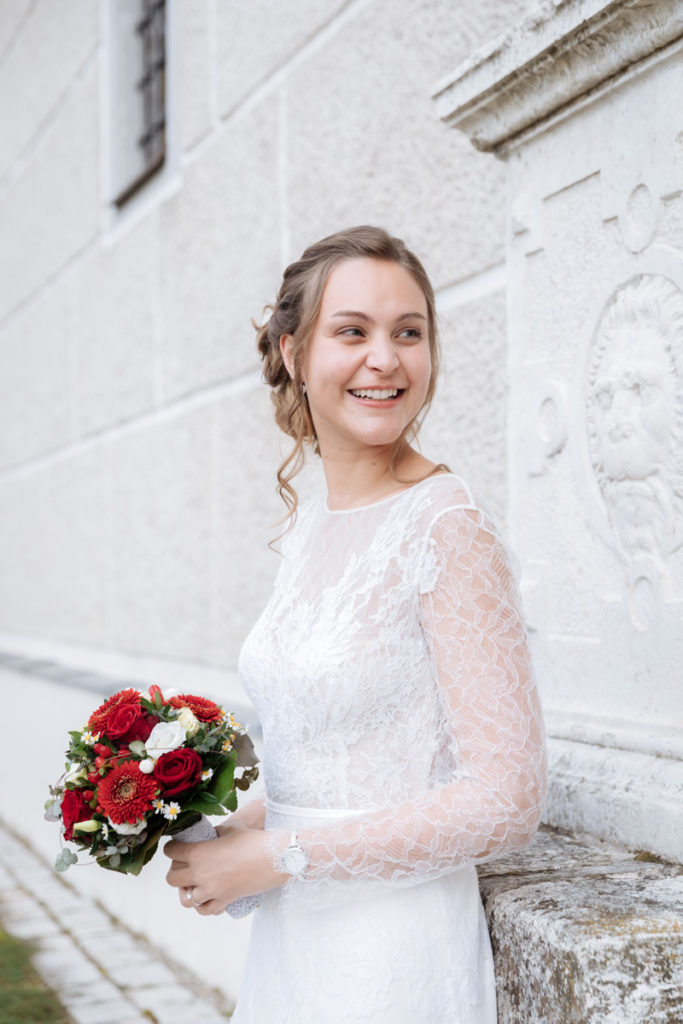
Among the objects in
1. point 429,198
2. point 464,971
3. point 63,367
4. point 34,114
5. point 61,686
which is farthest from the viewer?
point 34,114

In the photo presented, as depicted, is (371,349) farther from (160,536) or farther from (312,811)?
(160,536)

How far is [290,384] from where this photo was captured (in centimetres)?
229

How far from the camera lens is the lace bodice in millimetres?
1676

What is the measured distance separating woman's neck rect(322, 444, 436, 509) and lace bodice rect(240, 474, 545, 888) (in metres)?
0.04

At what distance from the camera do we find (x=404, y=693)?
1.85 meters

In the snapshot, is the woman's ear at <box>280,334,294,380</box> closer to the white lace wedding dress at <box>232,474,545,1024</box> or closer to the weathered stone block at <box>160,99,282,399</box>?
the white lace wedding dress at <box>232,474,545,1024</box>

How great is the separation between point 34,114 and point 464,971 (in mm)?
7010

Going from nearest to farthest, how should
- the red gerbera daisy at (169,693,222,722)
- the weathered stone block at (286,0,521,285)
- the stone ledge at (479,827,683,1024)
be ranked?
the stone ledge at (479,827,683,1024) < the red gerbera daisy at (169,693,222,722) < the weathered stone block at (286,0,521,285)

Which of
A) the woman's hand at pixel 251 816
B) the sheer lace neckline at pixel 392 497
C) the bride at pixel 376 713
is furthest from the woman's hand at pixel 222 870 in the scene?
the sheer lace neckline at pixel 392 497

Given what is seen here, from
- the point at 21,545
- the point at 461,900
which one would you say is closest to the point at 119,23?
the point at 21,545

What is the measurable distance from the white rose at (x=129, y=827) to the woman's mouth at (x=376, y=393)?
81 centimetres

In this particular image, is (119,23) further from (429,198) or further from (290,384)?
(290,384)

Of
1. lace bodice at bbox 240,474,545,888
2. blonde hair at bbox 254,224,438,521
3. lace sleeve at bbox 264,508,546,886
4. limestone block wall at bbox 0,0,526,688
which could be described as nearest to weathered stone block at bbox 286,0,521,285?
limestone block wall at bbox 0,0,526,688

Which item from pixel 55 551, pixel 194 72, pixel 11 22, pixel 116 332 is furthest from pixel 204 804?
pixel 11 22
